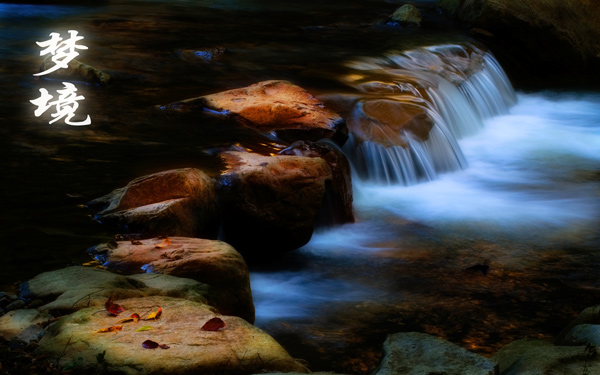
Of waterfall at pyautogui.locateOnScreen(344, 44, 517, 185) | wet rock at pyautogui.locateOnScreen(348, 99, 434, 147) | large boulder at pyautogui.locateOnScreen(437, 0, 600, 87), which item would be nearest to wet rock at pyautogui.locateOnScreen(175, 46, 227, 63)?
waterfall at pyautogui.locateOnScreen(344, 44, 517, 185)

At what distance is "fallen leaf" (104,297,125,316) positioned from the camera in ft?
12.6

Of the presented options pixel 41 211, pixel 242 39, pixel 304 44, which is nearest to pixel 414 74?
pixel 304 44

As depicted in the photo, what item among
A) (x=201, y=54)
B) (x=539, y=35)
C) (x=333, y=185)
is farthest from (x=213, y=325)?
(x=539, y=35)

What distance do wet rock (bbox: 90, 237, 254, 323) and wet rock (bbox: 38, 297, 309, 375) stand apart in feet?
2.53

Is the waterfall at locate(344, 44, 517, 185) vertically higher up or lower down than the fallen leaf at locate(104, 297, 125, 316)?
higher up

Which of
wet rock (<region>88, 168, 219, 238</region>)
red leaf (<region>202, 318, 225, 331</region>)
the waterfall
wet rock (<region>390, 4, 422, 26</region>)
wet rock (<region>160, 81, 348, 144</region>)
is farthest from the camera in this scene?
wet rock (<region>390, 4, 422, 26</region>)

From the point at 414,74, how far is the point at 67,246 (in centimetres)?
735

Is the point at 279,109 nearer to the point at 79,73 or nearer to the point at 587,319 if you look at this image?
the point at 79,73

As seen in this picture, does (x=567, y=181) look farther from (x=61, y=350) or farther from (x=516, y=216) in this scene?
(x=61, y=350)

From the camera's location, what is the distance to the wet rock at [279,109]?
841 cm

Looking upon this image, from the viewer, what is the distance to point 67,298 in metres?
4.13

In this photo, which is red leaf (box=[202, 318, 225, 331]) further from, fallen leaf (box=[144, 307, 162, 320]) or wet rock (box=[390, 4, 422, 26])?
wet rock (box=[390, 4, 422, 26])

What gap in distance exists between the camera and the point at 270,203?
670cm

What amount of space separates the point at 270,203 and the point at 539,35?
35.0ft
